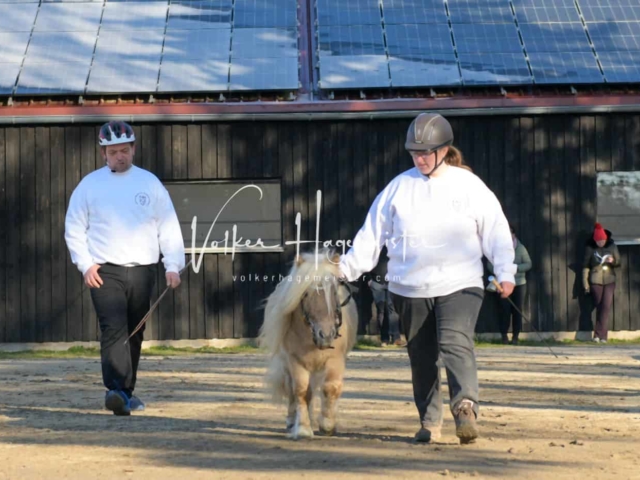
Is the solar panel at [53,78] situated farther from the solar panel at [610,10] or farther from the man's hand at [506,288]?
the man's hand at [506,288]

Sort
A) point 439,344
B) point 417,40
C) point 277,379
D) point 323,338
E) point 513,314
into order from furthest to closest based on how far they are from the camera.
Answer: point 417,40 → point 513,314 → point 277,379 → point 323,338 → point 439,344

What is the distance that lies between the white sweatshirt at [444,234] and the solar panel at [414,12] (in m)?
12.7

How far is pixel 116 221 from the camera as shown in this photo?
344 inches

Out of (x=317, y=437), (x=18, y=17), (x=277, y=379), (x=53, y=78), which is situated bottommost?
(x=317, y=437)

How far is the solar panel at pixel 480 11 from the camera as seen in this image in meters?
19.7

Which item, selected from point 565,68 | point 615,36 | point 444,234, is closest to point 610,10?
point 615,36

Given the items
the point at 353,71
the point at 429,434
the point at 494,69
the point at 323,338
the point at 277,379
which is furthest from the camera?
the point at 353,71

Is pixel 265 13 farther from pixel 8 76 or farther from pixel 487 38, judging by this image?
pixel 8 76

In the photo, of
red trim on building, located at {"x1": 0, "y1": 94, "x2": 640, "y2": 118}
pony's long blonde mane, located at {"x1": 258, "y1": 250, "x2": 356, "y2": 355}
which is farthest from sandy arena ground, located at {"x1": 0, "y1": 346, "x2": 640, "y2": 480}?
red trim on building, located at {"x1": 0, "y1": 94, "x2": 640, "y2": 118}

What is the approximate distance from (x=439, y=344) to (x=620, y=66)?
12.4 metres

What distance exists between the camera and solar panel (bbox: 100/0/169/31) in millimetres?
19969

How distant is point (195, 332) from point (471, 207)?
11.4 metres

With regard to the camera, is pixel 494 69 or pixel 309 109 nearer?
pixel 309 109

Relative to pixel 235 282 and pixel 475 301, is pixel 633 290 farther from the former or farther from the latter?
pixel 475 301
